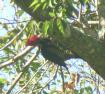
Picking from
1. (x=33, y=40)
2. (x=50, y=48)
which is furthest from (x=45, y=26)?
(x=50, y=48)

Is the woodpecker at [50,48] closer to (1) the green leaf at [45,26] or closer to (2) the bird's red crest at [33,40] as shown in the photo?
(2) the bird's red crest at [33,40]

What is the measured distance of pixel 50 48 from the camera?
133 inches

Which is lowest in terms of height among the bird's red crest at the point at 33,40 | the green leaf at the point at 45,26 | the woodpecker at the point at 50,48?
the woodpecker at the point at 50,48

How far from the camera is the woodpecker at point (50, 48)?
3270 millimetres

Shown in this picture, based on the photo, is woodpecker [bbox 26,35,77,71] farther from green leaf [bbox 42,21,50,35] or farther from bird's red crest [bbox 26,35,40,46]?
green leaf [bbox 42,21,50,35]

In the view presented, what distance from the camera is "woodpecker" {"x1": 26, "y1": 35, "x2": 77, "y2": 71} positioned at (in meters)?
3.27

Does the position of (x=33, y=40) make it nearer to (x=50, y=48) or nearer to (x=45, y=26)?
(x=50, y=48)

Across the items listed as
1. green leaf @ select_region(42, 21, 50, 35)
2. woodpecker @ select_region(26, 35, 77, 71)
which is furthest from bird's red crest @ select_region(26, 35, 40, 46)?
green leaf @ select_region(42, 21, 50, 35)

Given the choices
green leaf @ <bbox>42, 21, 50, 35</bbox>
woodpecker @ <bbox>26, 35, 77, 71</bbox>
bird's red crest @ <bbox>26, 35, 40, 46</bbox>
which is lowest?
woodpecker @ <bbox>26, 35, 77, 71</bbox>

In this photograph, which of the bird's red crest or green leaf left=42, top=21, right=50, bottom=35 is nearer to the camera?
green leaf left=42, top=21, right=50, bottom=35

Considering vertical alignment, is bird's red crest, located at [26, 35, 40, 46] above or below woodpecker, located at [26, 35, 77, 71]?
above

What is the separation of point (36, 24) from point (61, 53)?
0.56 meters

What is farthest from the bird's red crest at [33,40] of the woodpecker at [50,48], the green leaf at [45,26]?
the green leaf at [45,26]

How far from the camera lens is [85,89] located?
4.25 m
